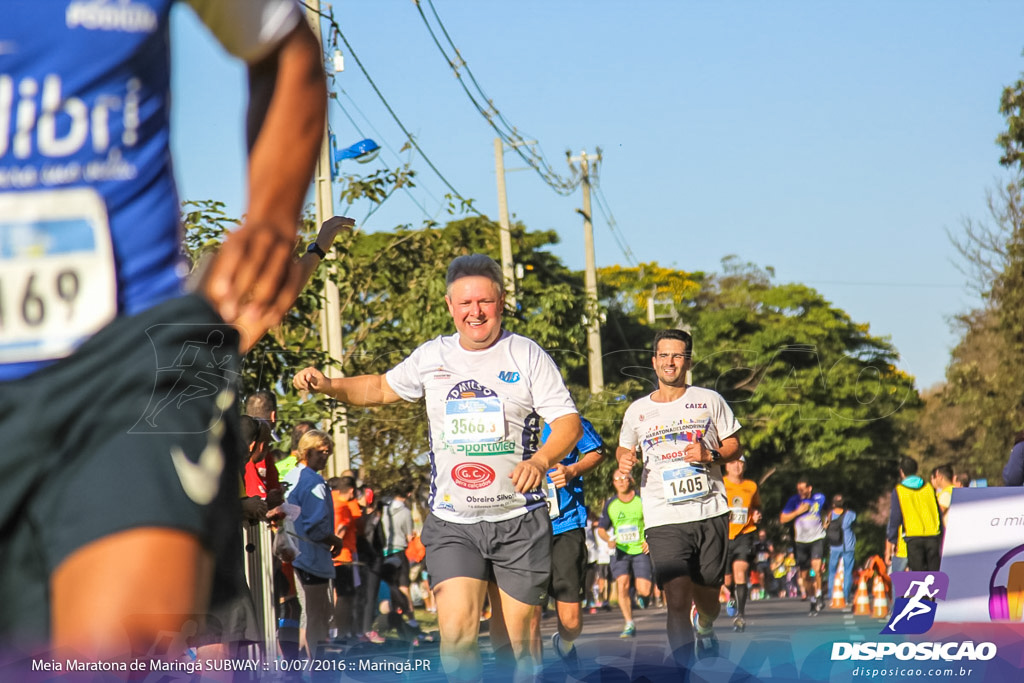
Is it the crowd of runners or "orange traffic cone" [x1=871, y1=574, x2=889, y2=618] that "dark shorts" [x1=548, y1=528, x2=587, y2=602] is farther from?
"orange traffic cone" [x1=871, y1=574, x2=889, y2=618]

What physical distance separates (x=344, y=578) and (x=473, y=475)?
613 cm

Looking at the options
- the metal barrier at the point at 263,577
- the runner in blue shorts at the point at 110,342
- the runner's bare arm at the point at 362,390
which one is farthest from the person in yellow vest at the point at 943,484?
the runner in blue shorts at the point at 110,342

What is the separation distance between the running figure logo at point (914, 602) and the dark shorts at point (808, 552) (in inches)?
572

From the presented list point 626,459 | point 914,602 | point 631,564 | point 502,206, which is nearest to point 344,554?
point 626,459

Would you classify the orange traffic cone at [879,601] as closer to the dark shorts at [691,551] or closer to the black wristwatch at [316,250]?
the dark shorts at [691,551]

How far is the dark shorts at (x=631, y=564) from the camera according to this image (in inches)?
706

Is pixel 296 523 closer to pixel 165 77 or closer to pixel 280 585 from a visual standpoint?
pixel 280 585

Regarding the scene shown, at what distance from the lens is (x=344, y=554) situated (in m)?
12.7

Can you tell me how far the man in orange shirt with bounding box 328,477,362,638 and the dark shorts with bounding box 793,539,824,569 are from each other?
12.7 metres

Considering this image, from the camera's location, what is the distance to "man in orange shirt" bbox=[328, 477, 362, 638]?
12594mm

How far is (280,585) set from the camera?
1072cm

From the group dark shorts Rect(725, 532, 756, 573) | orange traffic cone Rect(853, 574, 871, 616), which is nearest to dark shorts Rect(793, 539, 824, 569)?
orange traffic cone Rect(853, 574, 871, 616)

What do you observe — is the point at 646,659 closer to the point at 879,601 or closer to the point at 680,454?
the point at 680,454

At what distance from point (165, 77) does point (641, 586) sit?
16.5 metres
